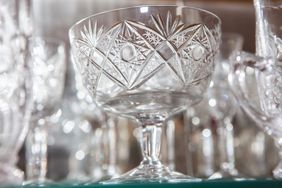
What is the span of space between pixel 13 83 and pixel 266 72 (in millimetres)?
208

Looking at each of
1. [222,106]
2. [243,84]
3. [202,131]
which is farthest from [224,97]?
[243,84]

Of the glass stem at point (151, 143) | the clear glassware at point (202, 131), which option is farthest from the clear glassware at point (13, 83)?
the clear glassware at point (202, 131)

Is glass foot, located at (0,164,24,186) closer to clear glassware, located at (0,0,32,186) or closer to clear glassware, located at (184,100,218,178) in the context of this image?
clear glassware, located at (0,0,32,186)

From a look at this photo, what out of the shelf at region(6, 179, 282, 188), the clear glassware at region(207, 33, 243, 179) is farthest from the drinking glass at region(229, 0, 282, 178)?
the clear glassware at region(207, 33, 243, 179)

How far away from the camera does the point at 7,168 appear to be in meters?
0.40

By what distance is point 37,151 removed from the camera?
2.82ft

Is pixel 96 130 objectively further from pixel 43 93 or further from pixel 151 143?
pixel 151 143

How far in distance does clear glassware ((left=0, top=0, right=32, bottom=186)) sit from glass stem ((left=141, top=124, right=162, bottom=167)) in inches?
5.7

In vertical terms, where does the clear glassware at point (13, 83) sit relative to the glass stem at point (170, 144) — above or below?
above

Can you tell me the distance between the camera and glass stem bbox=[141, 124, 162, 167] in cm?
54

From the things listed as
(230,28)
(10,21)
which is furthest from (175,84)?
(230,28)

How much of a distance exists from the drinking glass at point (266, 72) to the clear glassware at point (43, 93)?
293 mm

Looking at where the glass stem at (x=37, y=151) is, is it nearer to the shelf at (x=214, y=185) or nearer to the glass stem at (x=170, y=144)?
the glass stem at (x=170, y=144)

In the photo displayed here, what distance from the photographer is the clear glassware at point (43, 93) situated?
0.76m
